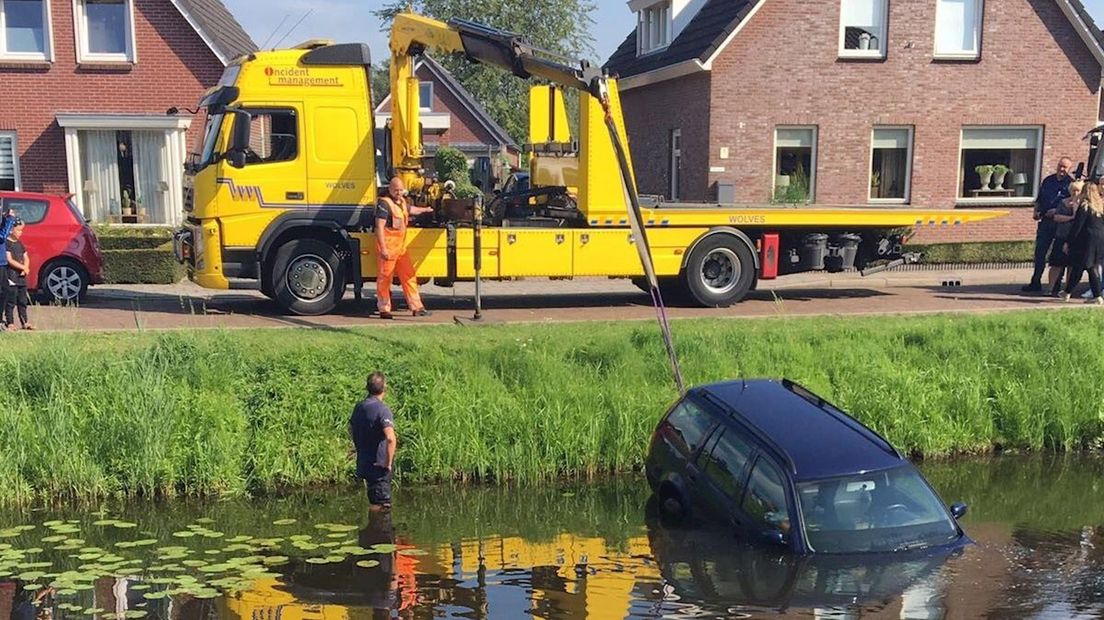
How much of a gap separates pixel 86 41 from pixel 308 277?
11593mm

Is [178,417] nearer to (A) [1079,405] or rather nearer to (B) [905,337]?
(B) [905,337]

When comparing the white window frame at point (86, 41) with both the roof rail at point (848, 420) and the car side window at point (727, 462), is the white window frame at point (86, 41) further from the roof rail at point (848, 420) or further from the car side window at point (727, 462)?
the car side window at point (727, 462)

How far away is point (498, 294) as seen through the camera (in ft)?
53.4

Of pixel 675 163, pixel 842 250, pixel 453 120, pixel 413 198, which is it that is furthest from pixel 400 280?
pixel 453 120

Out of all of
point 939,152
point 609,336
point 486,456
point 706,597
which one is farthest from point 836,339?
point 939,152

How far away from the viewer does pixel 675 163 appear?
24.6 metres

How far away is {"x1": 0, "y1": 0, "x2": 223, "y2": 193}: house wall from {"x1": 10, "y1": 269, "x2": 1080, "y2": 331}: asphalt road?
6535 millimetres

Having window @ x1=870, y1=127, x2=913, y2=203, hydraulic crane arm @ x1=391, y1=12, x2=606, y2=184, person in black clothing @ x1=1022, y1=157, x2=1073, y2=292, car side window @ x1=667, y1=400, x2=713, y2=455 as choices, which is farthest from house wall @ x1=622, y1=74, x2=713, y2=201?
car side window @ x1=667, y1=400, x2=713, y2=455

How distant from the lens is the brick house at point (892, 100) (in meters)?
21.8

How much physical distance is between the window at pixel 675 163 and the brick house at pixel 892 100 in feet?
3.79

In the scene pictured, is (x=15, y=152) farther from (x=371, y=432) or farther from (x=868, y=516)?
(x=868, y=516)

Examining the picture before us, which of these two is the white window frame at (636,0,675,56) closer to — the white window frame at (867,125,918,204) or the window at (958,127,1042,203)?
the white window frame at (867,125,918,204)

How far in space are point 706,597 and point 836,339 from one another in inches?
229

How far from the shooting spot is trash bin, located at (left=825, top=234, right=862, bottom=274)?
15.0 metres
